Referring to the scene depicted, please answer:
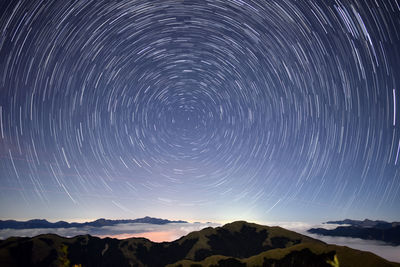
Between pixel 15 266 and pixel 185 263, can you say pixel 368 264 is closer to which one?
pixel 185 263

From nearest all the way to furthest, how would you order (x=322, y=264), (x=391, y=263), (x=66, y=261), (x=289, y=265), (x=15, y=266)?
(x=66, y=261) → (x=391, y=263) → (x=322, y=264) → (x=289, y=265) → (x=15, y=266)

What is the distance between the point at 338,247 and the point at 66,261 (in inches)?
6990

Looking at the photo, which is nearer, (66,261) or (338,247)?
(66,261)

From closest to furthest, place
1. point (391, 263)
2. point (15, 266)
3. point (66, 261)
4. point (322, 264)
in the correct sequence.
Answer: point (66, 261)
point (391, 263)
point (322, 264)
point (15, 266)

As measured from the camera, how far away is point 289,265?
5733 inches

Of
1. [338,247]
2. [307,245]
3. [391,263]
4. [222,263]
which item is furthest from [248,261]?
[391,263]

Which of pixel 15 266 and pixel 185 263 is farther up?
pixel 185 263

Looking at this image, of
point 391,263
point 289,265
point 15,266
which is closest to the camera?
point 391,263

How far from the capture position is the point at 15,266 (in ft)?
646

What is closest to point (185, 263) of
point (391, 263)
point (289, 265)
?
point (289, 265)

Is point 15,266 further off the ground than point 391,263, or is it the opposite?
point 391,263

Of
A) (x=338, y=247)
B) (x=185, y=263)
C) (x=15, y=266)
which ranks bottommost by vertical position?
(x=15, y=266)

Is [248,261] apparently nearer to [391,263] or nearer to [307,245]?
[307,245]

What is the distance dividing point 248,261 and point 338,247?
55549mm
